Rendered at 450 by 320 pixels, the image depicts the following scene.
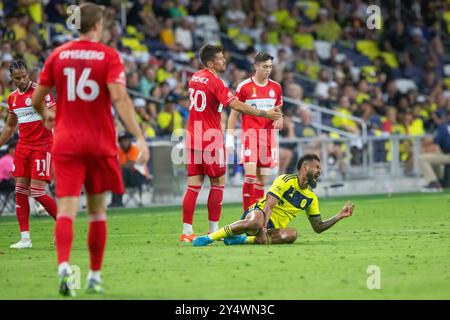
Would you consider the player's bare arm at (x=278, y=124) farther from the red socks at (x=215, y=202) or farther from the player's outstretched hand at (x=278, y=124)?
the red socks at (x=215, y=202)

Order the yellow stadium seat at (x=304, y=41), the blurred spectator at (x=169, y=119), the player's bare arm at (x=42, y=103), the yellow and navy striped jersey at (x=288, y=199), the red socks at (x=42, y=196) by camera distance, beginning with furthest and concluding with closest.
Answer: the yellow stadium seat at (x=304, y=41), the blurred spectator at (x=169, y=119), the red socks at (x=42, y=196), the yellow and navy striped jersey at (x=288, y=199), the player's bare arm at (x=42, y=103)

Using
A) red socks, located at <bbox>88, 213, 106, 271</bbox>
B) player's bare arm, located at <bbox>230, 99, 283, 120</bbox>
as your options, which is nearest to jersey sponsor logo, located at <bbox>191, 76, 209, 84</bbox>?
player's bare arm, located at <bbox>230, 99, 283, 120</bbox>

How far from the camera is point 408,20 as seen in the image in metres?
35.5

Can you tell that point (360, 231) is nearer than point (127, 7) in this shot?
Yes

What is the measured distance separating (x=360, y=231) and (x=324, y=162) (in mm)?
9271

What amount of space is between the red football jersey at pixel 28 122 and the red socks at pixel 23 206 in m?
0.57

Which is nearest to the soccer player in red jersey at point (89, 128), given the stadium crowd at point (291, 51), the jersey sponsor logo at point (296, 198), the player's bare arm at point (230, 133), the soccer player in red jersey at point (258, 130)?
the jersey sponsor logo at point (296, 198)

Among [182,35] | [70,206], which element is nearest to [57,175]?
[70,206]

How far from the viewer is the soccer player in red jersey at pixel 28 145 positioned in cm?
1376

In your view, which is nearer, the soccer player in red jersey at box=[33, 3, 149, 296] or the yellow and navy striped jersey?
the soccer player in red jersey at box=[33, 3, 149, 296]

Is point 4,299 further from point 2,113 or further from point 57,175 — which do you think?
point 2,113

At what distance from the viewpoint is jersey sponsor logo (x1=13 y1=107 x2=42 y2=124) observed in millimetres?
13797

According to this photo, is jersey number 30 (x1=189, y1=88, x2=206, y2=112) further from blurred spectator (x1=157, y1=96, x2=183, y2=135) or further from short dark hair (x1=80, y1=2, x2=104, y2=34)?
blurred spectator (x1=157, y1=96, x2=183, y2=135)

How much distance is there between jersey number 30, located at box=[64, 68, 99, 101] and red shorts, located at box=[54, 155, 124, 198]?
50cm
